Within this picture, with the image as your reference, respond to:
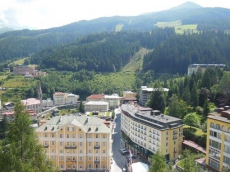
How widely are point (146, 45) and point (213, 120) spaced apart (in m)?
162

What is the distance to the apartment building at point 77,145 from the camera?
44897mm

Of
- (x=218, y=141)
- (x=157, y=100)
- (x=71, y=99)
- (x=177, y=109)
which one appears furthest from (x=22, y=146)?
(x=71, y=99)

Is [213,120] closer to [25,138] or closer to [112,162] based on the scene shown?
[112,162]

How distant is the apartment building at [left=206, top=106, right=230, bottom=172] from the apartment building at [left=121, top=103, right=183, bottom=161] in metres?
9.85

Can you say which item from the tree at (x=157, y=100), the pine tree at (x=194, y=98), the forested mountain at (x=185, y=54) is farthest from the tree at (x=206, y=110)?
the forested mountain at (x=185, y=54)

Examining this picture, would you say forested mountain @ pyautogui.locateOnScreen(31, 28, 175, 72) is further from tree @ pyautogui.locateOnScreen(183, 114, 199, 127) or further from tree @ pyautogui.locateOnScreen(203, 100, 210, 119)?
tree @ pyautogui.locateOnScreen(183, 114, 199, 127)

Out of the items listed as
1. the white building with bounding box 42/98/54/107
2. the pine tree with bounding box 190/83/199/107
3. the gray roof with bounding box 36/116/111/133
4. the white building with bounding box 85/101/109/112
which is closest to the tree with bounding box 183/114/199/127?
the pine tree with bounding box 190/83/199/107

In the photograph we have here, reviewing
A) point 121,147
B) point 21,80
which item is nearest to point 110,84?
point 21,80

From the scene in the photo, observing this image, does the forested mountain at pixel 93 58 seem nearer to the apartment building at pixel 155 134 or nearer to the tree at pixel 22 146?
the apartment building at pixel 155 134

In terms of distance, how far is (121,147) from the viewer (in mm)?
57438

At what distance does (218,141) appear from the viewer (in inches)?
1406

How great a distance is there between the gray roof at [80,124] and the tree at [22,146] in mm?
26138

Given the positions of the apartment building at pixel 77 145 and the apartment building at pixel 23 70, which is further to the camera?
the apartment building at pixel 23 70

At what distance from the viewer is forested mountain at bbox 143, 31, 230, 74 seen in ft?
460
